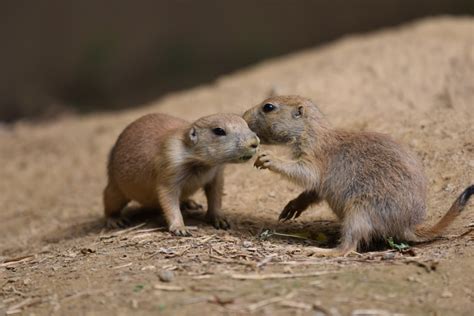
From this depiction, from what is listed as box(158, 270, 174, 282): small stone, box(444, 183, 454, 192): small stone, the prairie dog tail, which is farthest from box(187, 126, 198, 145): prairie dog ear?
box(444, 183, 454, 192): small stone

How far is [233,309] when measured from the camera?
4.21 meters

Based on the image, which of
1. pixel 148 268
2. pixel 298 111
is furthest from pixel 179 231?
pixel 298 111

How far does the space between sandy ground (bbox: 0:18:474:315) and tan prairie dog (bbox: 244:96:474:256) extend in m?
0.31

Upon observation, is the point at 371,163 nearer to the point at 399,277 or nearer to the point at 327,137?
the point at 327,137

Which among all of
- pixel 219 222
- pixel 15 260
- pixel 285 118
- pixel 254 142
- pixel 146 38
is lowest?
pixel 15 260

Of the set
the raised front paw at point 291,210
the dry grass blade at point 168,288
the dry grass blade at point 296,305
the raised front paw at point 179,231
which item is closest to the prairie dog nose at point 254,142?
the raised front paw at point 291,210

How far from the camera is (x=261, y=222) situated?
6.66m

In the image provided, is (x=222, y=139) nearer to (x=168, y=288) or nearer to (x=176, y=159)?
(x=176, y=159)

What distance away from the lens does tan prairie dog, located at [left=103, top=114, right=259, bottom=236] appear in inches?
236

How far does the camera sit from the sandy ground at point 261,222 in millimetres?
4461

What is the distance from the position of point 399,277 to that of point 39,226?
5.49 m

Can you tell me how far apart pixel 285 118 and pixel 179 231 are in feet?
4.57

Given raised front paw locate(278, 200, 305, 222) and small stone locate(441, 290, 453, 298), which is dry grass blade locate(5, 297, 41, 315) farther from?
small stone locate(441, 290, 453, 298)

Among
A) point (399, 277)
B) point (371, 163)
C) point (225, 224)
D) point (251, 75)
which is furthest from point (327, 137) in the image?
point (251, 75)
